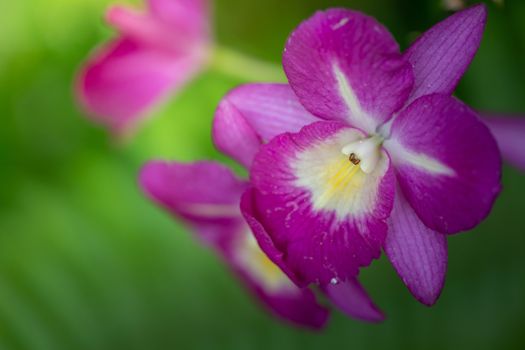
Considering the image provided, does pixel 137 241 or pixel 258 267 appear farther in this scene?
pixel 137 241

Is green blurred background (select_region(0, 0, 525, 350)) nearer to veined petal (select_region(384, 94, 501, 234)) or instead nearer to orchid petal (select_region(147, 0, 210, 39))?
orchid petal (select_region(147, 0, 210, 39))

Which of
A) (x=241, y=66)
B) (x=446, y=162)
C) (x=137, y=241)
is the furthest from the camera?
(x=137, y=241)

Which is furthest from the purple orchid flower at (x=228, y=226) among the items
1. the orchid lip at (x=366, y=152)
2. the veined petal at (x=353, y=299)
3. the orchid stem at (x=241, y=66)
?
the orchid stem at (x=241, y=66)

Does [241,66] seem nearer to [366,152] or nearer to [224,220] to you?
[224,220]

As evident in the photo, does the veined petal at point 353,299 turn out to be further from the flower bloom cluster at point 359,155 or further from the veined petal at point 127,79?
the veined petal at point 127,79

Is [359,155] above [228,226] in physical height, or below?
above

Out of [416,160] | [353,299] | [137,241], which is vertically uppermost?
[416,160]

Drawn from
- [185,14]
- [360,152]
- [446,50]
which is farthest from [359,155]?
[185,14]
